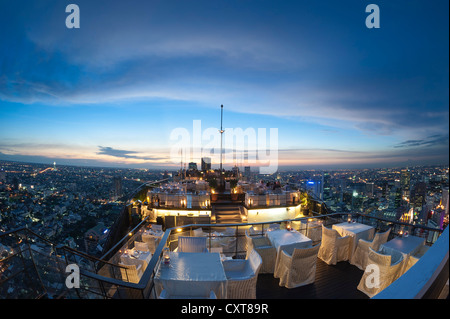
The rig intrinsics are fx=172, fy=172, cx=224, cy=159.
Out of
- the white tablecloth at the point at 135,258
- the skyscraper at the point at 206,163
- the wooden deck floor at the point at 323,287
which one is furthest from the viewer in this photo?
the skyscraper at the point at 206,163

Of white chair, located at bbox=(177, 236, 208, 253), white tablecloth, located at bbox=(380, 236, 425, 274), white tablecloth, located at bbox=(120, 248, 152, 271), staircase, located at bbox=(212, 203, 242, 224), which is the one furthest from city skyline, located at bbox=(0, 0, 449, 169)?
staircase, located at bbox=(212, 203, 242, 224)

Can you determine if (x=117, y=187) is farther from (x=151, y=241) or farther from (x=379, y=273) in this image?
(x=379, y=273)

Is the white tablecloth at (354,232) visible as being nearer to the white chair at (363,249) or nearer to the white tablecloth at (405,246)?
the white chair at (363,249)

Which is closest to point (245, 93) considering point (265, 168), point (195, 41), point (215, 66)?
point (215, 66)

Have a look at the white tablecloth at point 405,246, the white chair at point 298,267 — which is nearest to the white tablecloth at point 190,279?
the white chair at point 298,267

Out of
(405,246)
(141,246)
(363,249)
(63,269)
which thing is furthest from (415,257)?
(141,246)

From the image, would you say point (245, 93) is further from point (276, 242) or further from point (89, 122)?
point (89, 122)

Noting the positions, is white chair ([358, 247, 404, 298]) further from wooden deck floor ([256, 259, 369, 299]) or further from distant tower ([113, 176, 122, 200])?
distant tower ([113, 176, 122, 200])
